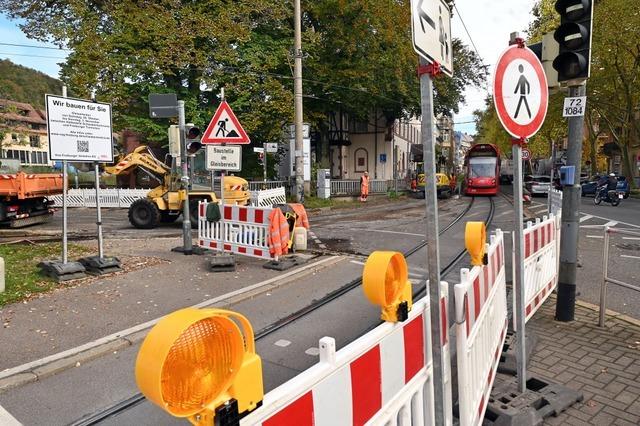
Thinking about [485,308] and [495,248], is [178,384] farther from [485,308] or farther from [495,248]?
[495,248]

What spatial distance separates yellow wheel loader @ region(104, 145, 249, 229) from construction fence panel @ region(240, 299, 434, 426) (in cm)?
1211

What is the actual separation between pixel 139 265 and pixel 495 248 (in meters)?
6.65

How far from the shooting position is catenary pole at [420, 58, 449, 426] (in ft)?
7.13

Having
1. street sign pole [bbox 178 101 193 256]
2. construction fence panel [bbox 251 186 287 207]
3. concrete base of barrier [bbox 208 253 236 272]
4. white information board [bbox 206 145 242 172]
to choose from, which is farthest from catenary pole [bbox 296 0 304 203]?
concrete base of barrier [bbox 208 253 236 272]

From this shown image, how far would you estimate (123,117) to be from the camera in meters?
22.7

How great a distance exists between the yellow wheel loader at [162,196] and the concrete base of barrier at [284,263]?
5.84 meters

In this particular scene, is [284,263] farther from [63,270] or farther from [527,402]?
[527,402]

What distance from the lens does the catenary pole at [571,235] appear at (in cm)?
534

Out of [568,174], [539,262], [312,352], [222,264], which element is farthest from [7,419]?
[568,174]

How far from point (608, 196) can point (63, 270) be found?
24179 mm

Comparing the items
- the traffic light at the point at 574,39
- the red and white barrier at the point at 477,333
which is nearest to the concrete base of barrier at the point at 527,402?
the red and white barrier at the point at 477,333

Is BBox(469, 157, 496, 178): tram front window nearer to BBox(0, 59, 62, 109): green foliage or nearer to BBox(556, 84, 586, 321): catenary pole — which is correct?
BBox(556, 84, 586, 321): catenary pole

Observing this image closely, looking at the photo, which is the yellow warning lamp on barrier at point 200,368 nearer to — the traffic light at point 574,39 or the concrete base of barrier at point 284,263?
the traffic light at point 574,39

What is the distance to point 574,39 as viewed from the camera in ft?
16.3
